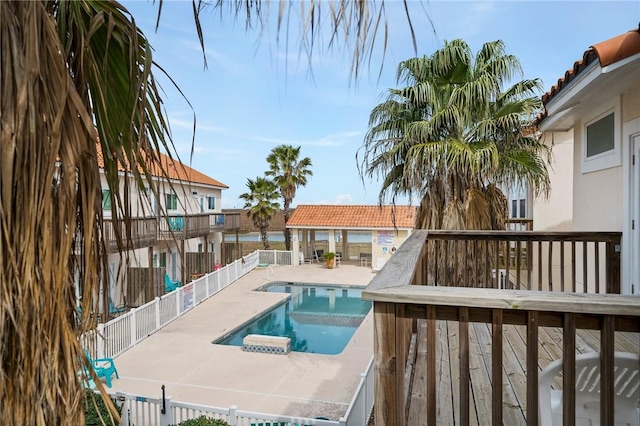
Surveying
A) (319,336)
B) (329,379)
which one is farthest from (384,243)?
(329,379)

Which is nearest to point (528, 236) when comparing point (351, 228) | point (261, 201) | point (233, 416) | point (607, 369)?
point (607, 369)

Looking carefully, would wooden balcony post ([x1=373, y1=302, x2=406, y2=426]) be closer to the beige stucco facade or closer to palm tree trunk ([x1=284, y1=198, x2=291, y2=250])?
the beige stucco facade

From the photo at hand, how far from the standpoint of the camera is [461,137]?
27.8ft

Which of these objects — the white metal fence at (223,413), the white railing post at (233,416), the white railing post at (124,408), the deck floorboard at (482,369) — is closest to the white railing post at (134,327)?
the white metal fence at (223,413)

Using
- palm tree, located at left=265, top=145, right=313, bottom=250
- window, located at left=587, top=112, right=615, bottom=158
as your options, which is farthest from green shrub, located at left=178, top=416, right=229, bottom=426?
palm tree, located at left=265, top=145, right=313, bottom=250

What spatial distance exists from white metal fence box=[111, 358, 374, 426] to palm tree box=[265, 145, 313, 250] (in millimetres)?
21829

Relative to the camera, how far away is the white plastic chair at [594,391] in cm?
188

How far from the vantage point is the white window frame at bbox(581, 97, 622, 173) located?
14.7ft

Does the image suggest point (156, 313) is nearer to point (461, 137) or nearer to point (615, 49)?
point (461, 137)

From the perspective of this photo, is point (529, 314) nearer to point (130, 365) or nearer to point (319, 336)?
point (130, 365)

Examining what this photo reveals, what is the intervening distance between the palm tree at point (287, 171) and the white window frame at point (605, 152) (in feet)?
78.0

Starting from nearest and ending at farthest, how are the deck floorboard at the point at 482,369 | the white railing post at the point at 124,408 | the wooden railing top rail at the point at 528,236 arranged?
the deck floorboard at the point at 482,369 → the wooden railing top rail at the point at 528,236 → the white railing post at the point at 124,408

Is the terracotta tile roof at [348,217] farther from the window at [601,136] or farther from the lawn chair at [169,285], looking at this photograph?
the window at [601,136]

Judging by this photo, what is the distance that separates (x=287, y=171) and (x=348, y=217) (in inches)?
220
